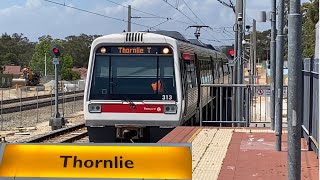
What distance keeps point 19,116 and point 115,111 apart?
755 inches

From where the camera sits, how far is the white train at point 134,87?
47.9 ft

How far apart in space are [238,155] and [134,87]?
461 centimetres

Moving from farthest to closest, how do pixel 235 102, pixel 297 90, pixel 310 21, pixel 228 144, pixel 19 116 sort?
1. pixel 310 21
2. pixel 19 116
3. pixel 235 102
4. pixel 228 144
5. pixel 297 90

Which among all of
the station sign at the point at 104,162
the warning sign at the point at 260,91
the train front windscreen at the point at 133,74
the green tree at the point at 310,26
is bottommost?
the station sign at the point at 104,162

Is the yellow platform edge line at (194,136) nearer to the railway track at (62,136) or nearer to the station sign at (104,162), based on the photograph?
the railway track at (62,136)

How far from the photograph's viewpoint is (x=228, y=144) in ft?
40.0

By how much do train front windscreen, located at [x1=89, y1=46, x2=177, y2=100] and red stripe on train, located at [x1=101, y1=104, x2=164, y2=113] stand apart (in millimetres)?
173

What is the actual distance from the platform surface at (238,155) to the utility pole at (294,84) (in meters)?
2.17

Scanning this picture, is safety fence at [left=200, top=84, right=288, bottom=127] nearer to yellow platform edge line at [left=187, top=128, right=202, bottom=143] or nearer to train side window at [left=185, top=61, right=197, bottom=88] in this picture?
train side window at [left=185, top=61, right=197, bottom=88]

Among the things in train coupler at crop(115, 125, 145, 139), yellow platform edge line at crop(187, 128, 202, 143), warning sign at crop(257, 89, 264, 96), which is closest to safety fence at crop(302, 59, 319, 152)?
yellow platform edge line at crop(187, 128, 202, 143)

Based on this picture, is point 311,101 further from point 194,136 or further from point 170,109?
point 170,109

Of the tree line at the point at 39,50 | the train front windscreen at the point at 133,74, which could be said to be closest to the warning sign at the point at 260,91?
the train front windscreen at the point at 133,74

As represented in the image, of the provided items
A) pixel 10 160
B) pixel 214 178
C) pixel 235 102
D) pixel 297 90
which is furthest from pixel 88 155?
pixel 235 102

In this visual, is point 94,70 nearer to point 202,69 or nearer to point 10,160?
point 202,69
